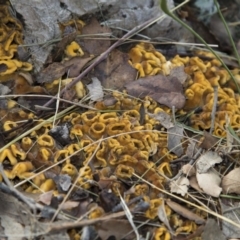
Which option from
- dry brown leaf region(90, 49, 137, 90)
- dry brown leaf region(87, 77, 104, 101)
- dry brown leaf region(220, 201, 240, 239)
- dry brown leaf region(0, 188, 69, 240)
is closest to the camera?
dry brown leaf region(0, 188, 69, 240)

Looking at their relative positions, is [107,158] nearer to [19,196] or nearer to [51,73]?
[19,196]

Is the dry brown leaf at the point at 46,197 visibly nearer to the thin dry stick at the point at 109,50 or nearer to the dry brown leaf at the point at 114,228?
the dry brown leaf at the point at 114,228

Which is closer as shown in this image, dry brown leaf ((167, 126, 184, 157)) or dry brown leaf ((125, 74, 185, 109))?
dry brown leaf ((167, 126, 184, 157))

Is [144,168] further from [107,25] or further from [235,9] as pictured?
[235,9]

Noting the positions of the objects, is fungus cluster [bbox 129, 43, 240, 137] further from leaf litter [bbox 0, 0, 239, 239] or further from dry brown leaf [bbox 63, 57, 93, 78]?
dry brown leaf [bbox 63, 57, 93, 78]

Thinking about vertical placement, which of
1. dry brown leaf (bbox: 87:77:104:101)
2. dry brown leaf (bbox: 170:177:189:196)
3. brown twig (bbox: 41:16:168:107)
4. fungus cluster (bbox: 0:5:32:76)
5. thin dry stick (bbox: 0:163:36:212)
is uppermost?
fungus cluster (bbox: 0:5:32:76)

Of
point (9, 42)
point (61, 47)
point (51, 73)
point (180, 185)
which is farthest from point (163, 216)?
point (9, 42)

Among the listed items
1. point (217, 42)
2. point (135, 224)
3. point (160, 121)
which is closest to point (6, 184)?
point (135, 224)

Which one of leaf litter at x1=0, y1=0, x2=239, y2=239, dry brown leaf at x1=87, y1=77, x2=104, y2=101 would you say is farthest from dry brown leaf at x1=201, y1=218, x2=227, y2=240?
dry brown leaf at x1=87, y1=77, x2=104, y2=101
